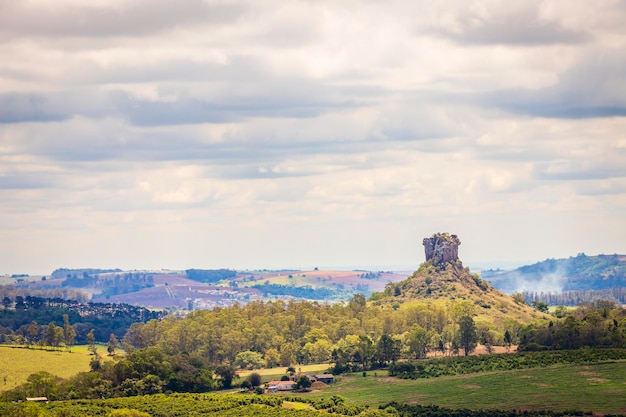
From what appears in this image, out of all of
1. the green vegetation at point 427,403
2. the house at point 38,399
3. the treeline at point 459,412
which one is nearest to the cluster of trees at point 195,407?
the green vegetation at point 427,403

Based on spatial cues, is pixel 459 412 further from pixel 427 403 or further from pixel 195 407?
pixel 195 407

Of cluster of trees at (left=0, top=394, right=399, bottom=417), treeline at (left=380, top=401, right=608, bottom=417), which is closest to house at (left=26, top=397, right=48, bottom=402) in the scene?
cluster of trees at (left=0, top=394, right=399, bottom=417)

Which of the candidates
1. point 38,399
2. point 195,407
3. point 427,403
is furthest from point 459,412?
point 38,399

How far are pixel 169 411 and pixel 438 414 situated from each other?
157ft

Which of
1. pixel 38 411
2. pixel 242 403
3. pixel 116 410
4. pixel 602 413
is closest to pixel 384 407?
pixel 242 403

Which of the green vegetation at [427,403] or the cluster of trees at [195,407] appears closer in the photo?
the cluster of trees at [195,407]

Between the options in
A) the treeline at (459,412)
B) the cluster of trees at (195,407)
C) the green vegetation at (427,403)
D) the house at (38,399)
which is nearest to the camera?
the cluster of trees at (195,407)

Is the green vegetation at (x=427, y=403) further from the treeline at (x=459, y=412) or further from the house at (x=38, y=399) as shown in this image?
the house at (x=38, y=399)

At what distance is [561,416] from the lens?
6919 inches

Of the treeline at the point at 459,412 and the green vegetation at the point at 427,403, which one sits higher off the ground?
the green vegetation at the point at 427,403

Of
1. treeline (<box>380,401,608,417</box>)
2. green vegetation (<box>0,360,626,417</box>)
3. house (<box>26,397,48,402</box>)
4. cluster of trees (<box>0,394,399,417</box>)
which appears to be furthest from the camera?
house (<box>26,397,48,402</box>)

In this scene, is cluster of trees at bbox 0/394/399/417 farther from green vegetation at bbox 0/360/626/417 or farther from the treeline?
the treeline

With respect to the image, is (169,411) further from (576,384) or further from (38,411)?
(576,384)

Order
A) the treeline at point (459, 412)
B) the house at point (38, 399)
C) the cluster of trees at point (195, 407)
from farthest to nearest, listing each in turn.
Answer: the house at point (38, 399) < the treeline at point (459, 412) < the cluster of trees at point (195, 407)
